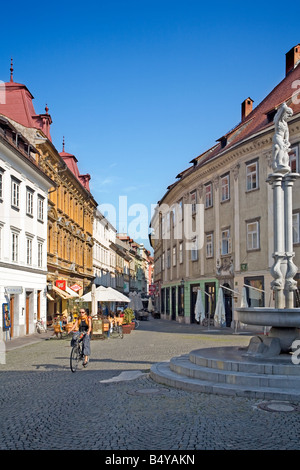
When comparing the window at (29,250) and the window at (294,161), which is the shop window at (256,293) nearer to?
the window at (294,161)

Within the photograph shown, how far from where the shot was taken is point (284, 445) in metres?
6.51

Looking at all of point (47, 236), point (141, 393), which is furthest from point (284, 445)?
point (47, 236)

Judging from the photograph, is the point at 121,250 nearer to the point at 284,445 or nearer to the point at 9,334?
the point at 9,334

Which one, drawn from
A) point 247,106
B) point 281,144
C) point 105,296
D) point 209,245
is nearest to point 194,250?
point 209,245

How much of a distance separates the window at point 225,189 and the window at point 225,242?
7.50 ft

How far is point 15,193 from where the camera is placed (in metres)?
27.2

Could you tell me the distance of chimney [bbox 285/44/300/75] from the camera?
3444 centimetres


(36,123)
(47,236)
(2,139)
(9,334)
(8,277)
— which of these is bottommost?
(9,334)

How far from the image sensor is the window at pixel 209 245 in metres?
36.7

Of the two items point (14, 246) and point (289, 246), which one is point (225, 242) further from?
point (289, 246)

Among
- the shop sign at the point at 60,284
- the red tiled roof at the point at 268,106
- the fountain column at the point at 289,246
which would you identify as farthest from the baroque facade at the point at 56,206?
the fountain column at the point at 289,246

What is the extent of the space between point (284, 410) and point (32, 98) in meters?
33.3

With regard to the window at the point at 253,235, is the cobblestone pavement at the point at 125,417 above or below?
below

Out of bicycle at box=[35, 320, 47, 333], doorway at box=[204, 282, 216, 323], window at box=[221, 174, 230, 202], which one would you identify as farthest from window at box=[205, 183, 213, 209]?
bicycle at box=[35, 320, 47, 333]
